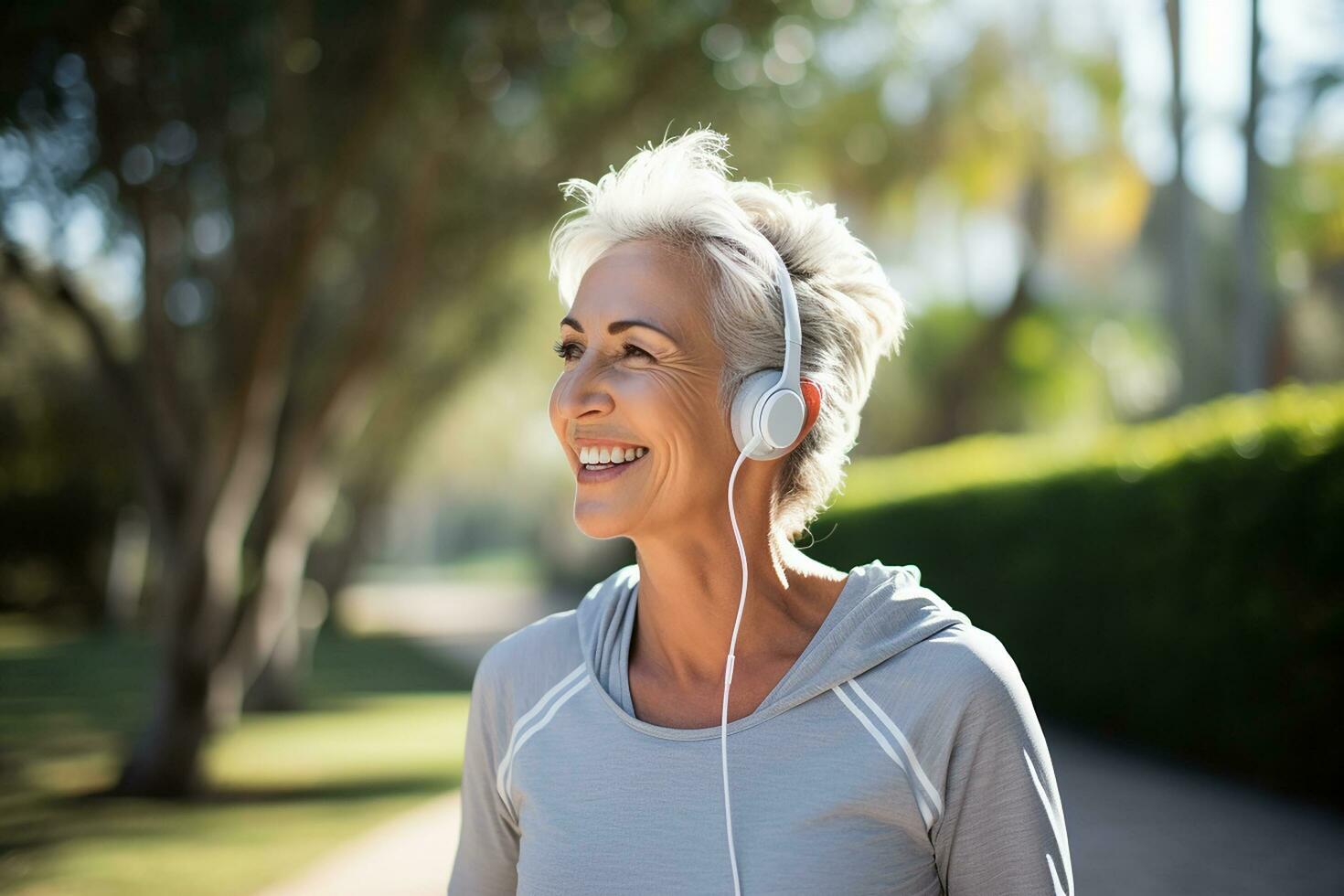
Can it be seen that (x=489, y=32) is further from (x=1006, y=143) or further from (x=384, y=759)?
(x=1006, y=143)

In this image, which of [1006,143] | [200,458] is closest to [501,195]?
[200,458]

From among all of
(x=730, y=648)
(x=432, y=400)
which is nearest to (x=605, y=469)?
(x=730, y=648)

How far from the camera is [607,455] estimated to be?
2268mm

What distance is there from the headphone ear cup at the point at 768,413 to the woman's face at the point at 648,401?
6 cm

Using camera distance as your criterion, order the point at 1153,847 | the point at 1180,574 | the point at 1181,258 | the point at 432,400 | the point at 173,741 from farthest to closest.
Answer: the point at 432,400, the point at 1181,258, the point at 173,741, the point at 1180,574, the point at 1153,847

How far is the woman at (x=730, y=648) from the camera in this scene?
1.95 m

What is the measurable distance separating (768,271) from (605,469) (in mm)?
450

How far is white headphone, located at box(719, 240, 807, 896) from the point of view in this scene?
2180 mm

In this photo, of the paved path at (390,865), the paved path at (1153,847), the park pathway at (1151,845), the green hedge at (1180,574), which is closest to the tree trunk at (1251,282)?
the green hedge at (1180,574)

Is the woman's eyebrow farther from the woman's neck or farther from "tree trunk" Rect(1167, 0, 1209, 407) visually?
"tree trunk" Rect(1167, 0, 1209, 407)

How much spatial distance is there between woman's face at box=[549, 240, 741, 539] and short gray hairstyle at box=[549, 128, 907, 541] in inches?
1.5

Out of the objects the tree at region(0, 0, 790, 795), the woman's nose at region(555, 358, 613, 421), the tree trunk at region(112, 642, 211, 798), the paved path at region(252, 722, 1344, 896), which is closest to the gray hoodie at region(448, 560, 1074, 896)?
the woman's nose at region(555, 358, 613, 421)

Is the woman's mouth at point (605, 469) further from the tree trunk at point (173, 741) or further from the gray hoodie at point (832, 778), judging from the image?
the tree trunk at point (173, 741)

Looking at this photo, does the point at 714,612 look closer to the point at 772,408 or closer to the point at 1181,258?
the point at 772,408
